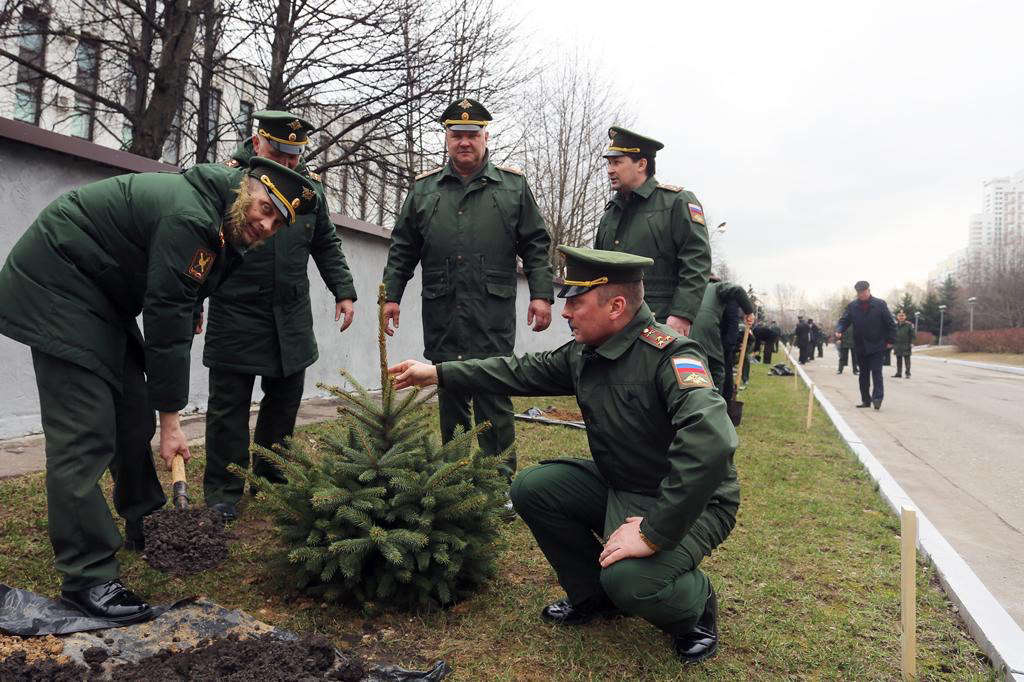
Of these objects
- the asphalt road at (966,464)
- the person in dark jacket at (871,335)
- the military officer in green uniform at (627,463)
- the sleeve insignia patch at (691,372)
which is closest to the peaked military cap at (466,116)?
the military officer in green uniform at (627,463)

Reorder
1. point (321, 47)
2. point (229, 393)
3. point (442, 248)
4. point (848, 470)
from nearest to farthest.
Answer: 1. point (229, 393)
2. point (442, 248)
3. point (848, 470)
4. point (321, 47)

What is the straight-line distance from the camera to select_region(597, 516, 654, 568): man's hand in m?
2.35

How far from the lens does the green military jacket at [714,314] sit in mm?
6785

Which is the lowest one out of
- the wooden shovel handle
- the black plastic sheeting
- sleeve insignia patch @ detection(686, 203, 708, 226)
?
the black plastic sheeting

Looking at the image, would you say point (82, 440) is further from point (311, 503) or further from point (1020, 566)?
point (1020, 566)

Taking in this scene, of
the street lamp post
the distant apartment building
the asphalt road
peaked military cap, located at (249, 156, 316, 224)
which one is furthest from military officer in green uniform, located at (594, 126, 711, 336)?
the street lamp post

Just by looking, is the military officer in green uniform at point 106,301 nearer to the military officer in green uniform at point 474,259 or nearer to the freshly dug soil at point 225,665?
the freshly dug soil at point 225,665

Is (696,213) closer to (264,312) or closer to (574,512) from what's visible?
(574,512)

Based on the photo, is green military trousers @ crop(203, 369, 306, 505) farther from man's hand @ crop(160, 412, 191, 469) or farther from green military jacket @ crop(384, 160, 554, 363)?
man's hand @ crop(160, 412, 191, 469)

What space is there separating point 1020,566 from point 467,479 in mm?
3322

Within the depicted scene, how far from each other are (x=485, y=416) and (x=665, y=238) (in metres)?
1.75

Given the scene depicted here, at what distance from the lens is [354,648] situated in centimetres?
258

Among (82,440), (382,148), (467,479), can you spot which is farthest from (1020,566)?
(382,148)

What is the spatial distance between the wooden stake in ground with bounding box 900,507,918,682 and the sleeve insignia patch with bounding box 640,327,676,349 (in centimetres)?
92
